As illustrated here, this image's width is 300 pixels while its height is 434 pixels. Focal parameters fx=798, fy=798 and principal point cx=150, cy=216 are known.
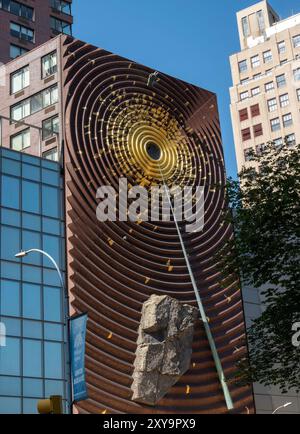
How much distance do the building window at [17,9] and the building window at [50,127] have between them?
115ft

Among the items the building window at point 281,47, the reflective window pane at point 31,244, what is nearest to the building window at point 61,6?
the building window at point 281,47

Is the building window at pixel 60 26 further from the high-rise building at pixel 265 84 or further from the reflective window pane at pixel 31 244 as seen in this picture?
the reflective window pane at pixel 31 244

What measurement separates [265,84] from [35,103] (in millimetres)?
51555

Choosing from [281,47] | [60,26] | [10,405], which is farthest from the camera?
[281,47]

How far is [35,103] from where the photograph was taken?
56.5 m

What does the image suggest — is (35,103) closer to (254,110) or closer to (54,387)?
(54,387)

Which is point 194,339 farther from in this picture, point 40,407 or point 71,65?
point 40,407

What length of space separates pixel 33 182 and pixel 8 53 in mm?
35751

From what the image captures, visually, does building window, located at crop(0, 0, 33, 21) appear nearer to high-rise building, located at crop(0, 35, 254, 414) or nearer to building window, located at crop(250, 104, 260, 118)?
high-rise building, located at crop(0, 35, 254, 414)

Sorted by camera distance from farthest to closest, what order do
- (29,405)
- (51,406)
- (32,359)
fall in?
(32,359), (29,405), (51,406)

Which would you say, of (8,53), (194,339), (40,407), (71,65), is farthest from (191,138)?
(40,407)

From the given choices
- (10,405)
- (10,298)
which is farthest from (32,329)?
(10,405)

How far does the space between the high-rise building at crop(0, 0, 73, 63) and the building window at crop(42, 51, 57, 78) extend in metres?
25.8

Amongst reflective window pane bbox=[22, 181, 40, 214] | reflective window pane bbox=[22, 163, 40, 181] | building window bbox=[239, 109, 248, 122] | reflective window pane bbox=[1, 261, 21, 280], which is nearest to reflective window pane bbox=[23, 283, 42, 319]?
reflective window pane bbox=[1, 261, 21, 280]
